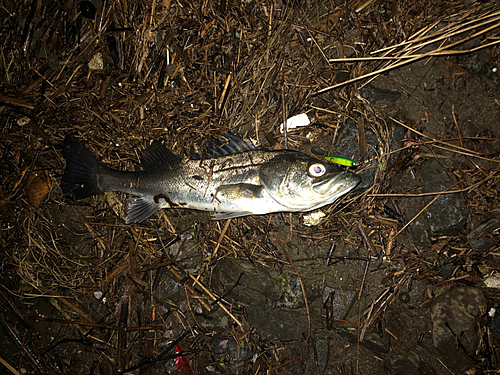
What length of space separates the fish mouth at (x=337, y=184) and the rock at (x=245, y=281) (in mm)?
1492

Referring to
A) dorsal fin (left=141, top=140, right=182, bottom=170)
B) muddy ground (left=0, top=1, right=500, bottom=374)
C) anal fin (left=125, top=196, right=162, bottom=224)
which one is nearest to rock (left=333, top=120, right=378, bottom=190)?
muddy ground (left=0, top=1, right=500, bottom=374)

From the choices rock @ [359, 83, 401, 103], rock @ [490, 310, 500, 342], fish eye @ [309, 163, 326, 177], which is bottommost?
rock @ [490, 310, 500, 342]

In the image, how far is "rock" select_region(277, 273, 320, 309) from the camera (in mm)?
3857

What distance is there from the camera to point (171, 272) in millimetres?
4051

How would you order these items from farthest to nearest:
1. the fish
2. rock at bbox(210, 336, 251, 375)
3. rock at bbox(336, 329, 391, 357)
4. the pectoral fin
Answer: rock at bbox(210, 336, 251, 375) → rock at bbox(336, 329, 391, 357) → the pectoral fin → the fish

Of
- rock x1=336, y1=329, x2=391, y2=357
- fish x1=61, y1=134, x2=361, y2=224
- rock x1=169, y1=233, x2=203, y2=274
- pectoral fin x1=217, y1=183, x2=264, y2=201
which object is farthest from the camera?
rock x1=169, y1=233, x2=203, y2=274

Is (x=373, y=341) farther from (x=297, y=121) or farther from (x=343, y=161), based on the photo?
(x=297, y=121)

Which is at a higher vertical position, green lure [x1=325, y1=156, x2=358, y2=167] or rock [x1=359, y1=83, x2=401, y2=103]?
rock [x1=359, y1=83, x2=401, y2=103]

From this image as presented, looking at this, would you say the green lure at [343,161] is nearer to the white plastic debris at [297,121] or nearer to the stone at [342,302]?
the white plastic debris at [297,121]

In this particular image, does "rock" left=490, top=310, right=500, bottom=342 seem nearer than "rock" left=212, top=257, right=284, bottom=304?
Yes

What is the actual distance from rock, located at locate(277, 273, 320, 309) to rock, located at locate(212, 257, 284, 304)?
4.1 inches

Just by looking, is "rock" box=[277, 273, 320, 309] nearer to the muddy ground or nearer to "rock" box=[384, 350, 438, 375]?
the muddy ground

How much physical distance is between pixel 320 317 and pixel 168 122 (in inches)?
147

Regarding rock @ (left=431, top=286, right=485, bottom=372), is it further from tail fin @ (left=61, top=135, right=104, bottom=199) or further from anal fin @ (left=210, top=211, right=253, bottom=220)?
tail fin @ (left=61, top=135, right=104, bottom=199)
